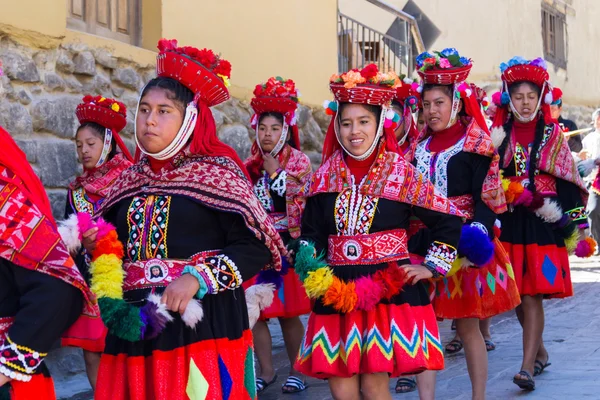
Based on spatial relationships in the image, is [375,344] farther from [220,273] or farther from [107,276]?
[107,276]

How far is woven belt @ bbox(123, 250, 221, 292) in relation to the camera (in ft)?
11.9

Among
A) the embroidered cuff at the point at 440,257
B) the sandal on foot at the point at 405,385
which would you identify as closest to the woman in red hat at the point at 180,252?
the embroidered cuff at the point at 440,257

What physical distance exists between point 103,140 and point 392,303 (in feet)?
9.03

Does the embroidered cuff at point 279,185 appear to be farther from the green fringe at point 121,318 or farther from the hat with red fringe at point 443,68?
the green fringe at point 121,318

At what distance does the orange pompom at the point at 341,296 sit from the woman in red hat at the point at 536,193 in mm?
2578

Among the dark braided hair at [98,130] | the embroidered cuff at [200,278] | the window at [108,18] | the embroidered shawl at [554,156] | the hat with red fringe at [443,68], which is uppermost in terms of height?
the window at [108,18]

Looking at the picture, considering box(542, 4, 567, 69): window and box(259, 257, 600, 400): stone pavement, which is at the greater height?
box(542, 4, 567, 69): window

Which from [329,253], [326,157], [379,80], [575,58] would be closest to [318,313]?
[329,253]

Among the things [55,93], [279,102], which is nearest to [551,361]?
[279,102]

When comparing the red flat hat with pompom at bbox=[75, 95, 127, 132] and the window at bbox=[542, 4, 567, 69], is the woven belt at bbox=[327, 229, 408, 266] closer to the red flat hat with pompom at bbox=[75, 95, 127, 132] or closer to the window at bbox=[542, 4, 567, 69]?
the red flat hat with pompom at bbox=[75, 95, 127, 132]

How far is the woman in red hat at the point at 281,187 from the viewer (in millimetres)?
6816

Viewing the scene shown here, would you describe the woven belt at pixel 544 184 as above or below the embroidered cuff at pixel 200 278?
above

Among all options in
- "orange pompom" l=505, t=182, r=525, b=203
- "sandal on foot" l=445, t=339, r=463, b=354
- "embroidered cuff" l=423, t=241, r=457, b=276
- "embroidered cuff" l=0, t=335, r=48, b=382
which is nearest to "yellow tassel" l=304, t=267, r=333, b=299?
"embroidered cuff" l=423, t=241, r=457, b=276

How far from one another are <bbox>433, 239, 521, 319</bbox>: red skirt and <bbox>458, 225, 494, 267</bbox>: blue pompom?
53cm
